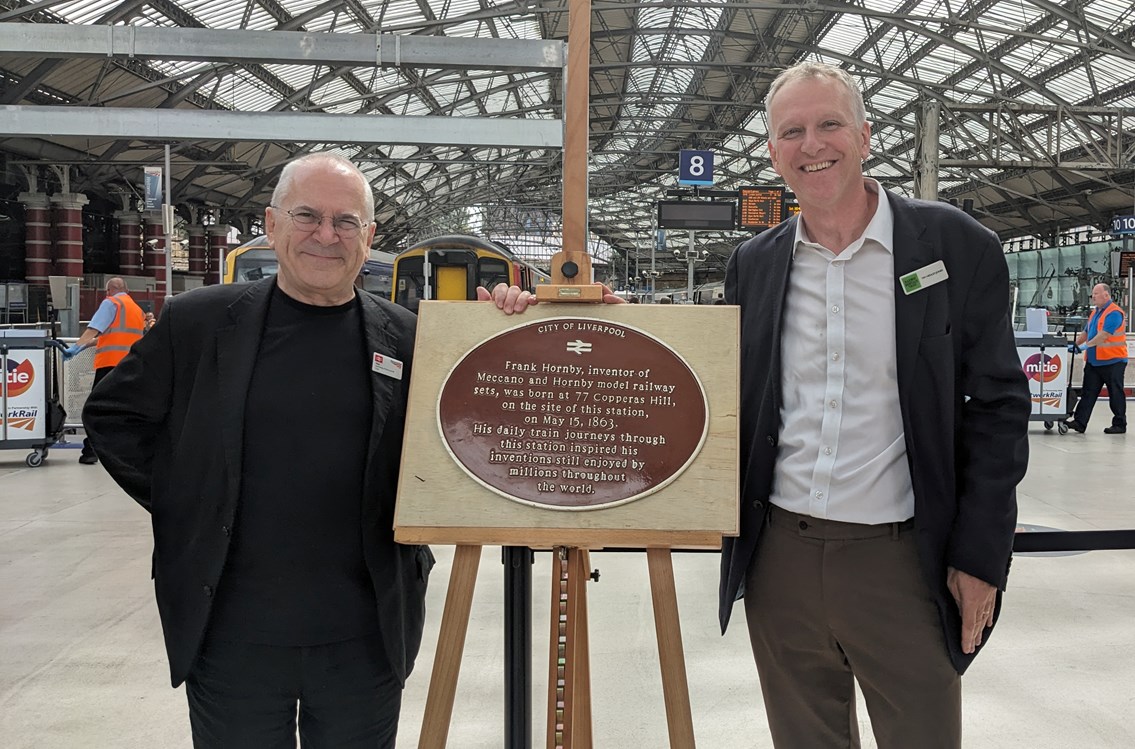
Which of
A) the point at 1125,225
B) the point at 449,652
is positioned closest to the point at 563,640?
the point at 449,652

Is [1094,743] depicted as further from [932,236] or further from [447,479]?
[447,479]

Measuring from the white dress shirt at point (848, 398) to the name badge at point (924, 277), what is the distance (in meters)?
0.05

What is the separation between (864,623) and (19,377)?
817 centimetres

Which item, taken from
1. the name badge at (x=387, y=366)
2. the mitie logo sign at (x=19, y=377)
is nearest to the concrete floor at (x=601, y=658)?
the name badge at (x=387, y=366)

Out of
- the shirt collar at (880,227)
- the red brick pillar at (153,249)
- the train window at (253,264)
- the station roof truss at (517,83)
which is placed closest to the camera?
the shirt collar at (880,227)

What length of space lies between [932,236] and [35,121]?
25.5ft

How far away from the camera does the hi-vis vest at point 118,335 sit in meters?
7.57

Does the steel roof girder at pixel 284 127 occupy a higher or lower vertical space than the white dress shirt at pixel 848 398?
higher

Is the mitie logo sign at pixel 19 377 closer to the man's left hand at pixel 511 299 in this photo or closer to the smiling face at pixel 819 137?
the man's left hand at pixel 511 299

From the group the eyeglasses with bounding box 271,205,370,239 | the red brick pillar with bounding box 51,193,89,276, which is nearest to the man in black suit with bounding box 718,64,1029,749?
the eyeglasses with bounding box 271,205,370,239

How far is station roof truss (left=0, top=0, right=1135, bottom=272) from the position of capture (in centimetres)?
711

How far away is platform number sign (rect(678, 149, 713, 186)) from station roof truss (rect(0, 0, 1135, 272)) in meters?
2.80

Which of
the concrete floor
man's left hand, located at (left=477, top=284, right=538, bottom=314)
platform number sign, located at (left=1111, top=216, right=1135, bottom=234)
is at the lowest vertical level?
the concrete floor

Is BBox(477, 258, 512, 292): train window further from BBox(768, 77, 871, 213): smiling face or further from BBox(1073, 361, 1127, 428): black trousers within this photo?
BBox(768, 77, 871, 213): smiling face
